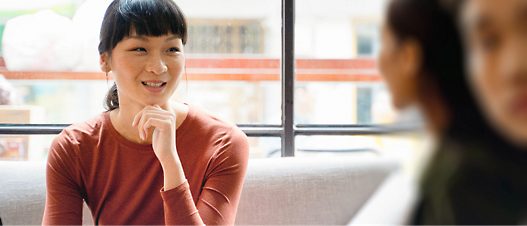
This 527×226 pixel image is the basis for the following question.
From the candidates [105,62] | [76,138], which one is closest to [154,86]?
[105,62]

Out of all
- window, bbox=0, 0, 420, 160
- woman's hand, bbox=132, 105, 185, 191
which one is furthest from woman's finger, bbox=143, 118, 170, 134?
window, bbox=0, 0, 420, 160

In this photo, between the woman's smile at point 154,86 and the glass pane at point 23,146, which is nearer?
the woman's smile at point 154,86

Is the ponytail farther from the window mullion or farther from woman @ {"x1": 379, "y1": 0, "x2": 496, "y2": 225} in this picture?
woman @ {"x1": 379, "y1": 0, "x2": 496, "y2": 225}

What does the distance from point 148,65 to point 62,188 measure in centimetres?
36

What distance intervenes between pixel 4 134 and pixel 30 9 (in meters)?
0.48

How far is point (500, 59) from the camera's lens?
2.3 inches

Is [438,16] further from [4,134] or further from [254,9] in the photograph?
[4,134]

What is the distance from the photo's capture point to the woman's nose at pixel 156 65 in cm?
80

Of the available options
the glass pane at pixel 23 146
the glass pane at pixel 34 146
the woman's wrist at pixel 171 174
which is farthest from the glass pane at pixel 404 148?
the glass pane at pixel 23 146

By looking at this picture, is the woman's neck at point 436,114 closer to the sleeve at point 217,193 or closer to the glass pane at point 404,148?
the glass pane at point 404,148

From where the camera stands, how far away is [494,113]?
0.06 meters

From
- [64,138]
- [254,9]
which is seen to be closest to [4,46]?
[64,138]

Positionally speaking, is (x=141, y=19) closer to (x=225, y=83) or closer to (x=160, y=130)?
(x=160, y=130)

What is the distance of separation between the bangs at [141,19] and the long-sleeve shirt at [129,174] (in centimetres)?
25
